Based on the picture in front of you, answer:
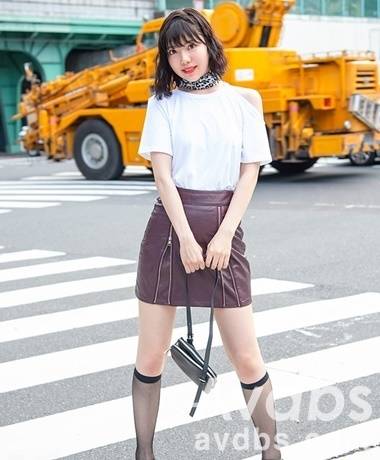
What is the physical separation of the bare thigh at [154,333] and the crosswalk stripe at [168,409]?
32.7 inches

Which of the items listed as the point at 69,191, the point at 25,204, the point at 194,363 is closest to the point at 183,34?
the point at 194,363

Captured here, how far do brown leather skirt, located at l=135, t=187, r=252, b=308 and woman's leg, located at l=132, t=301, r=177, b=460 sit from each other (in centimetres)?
7

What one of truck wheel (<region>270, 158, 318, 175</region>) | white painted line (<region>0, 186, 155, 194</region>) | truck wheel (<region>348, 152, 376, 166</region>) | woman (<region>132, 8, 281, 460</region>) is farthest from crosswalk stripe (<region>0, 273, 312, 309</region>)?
truck wheel (<region>348, 152, 376, 166</region>)

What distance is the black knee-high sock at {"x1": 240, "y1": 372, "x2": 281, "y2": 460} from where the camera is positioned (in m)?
3.66

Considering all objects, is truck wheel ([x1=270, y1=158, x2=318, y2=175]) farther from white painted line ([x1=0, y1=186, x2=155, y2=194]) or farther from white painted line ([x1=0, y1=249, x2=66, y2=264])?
white painted line ([x1=0, y1=249, x2=66, y2=264])

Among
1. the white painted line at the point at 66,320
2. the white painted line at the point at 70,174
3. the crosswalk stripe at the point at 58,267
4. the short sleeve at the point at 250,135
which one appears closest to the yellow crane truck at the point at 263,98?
the white painted line at the point at 70,174

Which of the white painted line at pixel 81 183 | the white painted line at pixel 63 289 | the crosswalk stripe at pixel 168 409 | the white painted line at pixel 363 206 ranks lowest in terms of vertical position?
the white painted line at pixel 81 183

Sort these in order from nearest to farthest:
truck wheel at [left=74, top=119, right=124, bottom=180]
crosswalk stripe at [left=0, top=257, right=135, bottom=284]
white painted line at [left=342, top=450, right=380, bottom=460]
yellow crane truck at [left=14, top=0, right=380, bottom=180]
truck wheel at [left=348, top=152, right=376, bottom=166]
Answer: white painted line at [left=342, top=450, right=380, bottom=460]
crosswalk stripe at [left=0, top=257, right=135, bottom=284]
yellow crane truck at [left=14, top=0, right=380, bottom=180]
truck wheel at [left=74, top=119, right=124, bottom=180]
truck wheel at [left=348, top=152, right=376, bottom=166]

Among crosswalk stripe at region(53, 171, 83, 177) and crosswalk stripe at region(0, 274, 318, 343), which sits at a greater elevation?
crosswalk stripe at region(0, 274, 318, 343)

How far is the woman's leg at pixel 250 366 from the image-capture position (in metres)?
3.56

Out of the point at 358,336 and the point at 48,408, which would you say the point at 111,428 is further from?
the point at 358,336

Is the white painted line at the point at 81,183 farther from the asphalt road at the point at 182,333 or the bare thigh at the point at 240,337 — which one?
the bare thigh at the point at 240,337

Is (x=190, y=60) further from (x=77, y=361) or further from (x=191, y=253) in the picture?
(x=77, y=361)

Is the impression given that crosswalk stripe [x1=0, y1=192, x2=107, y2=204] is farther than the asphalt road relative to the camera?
Yes
